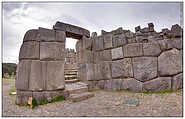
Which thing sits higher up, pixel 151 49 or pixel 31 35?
pixel 31 35

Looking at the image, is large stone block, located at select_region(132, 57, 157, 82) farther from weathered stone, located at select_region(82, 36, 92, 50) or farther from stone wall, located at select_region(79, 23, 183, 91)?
weathered stone, located at select_region(82, 36, 92, 50)

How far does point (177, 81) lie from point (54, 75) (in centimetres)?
404

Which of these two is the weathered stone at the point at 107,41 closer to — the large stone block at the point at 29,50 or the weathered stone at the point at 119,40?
the weathered stone at the point at 119,40

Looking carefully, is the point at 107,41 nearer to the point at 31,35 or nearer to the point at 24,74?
the point at 31,35

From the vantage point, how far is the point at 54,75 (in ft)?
12.8

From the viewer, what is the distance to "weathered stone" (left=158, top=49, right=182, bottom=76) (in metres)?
4.30

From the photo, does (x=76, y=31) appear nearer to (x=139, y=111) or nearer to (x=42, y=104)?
(x=42, y=104)

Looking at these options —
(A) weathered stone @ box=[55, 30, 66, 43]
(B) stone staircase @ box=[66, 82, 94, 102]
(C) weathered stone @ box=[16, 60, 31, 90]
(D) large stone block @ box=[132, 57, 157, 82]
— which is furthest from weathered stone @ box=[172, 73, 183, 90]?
(C) weathered stone @ box=[16, 60, 31, 90]

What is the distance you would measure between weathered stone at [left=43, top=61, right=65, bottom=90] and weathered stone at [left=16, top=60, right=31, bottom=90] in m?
0.46

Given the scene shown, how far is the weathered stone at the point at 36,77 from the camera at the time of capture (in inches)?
145

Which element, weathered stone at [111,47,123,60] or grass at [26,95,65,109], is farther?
weathered stone at [111,47,123,60]

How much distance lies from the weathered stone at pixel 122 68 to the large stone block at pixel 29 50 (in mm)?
2890

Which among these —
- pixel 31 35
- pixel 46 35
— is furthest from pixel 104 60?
pixel 31 35

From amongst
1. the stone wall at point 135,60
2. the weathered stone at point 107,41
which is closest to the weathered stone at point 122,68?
the stone wall at point 135,60
